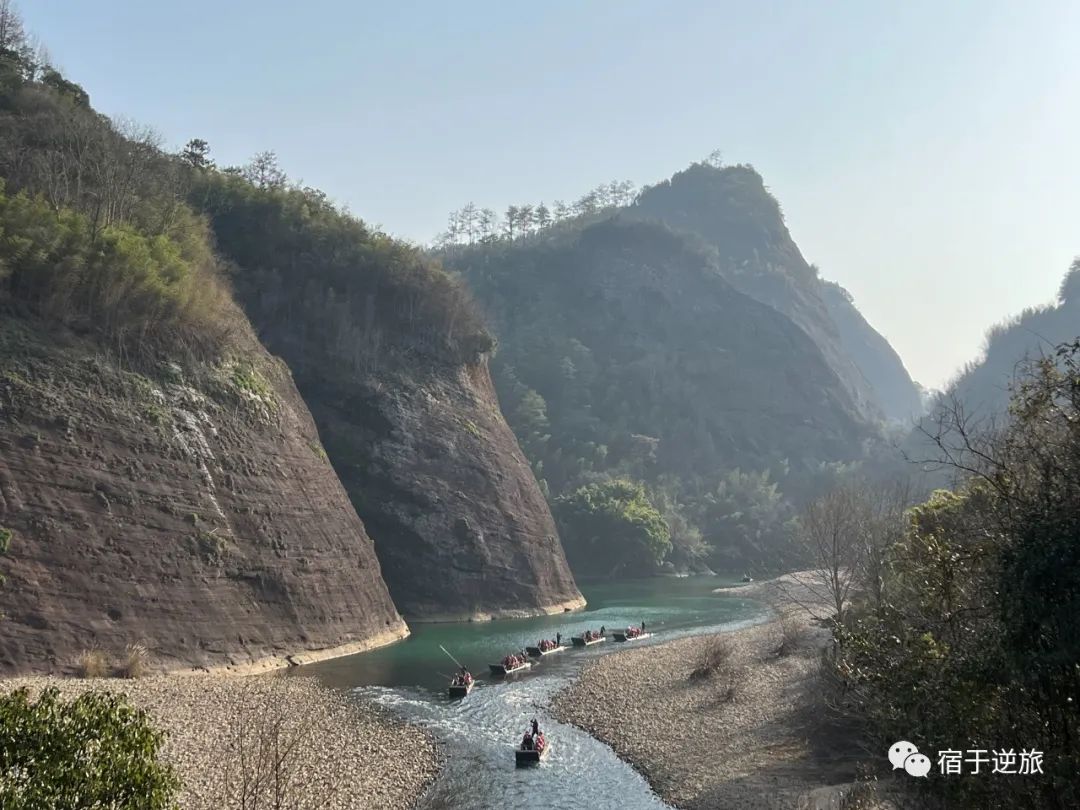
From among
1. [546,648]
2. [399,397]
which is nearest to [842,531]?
[546,648]

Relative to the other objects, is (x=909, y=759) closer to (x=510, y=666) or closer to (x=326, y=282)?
(x=510, y=666)

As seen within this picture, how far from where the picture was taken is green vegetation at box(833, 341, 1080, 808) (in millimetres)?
10203

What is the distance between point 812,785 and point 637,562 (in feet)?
285

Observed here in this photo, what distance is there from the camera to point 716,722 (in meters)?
31.4

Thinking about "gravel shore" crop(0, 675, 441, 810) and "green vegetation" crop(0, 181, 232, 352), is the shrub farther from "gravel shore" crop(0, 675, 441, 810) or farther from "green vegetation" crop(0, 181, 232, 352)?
"green vegetation" crop(0, 181, 232, 352)

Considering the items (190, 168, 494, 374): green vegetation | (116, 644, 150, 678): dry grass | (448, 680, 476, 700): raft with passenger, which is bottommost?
(448, 680, 476, 700): raft with passenger

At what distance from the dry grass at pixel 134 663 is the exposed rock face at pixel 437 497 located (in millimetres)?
27632

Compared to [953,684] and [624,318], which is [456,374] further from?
[624,318]

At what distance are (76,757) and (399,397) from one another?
58.9 meters

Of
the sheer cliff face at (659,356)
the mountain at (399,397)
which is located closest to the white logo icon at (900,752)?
the mountain at (399,397)

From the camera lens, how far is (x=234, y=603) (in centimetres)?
4091

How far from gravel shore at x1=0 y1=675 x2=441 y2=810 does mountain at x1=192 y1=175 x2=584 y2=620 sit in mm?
28185

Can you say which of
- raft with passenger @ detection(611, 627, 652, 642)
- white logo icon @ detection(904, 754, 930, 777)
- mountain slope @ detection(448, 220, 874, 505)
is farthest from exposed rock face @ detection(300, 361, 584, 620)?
mountain slope @ detection(448, 220, 874, 505)

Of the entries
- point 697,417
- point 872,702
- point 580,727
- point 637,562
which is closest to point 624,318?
point 697,417
